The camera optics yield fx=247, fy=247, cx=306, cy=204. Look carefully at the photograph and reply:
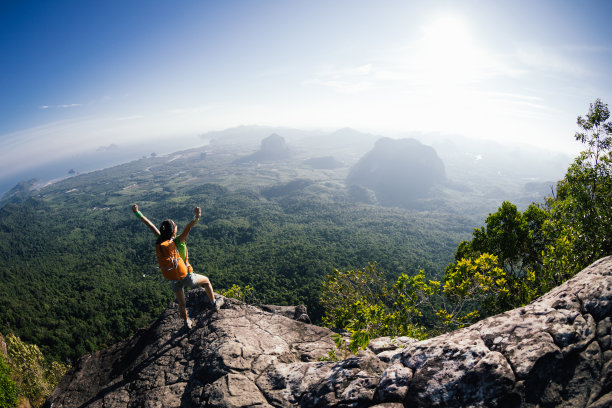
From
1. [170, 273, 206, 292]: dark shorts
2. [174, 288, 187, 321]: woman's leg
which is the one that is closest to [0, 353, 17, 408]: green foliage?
[174, 288, 187, 321]: woman's leg

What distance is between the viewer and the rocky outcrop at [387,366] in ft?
14.2

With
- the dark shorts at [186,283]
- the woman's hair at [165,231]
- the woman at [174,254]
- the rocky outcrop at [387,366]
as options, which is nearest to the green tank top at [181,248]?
the woman at [174,254]

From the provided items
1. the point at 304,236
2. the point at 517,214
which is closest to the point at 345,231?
the point at 304,236

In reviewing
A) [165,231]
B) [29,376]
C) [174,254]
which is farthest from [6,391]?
Result: [165,231]

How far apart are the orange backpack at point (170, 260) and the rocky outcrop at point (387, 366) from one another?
2.66 metres

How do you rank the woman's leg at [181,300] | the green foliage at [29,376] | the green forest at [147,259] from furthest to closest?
the green forest at [147,259] < the green foliage at [29,376] < the woman's leg at [181,300]

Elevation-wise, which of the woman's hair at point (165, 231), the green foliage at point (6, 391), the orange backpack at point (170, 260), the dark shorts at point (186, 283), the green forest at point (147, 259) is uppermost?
the woman's hair at point (165, 231)

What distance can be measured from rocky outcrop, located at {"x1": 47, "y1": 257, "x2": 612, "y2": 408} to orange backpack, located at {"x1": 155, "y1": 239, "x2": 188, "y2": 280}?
8.73 ft

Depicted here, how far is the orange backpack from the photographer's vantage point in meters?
7.57

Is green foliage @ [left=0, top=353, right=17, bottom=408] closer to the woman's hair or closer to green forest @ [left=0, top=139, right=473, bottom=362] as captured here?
green forest @ [left=0, top=139, right=473, bottom=362]

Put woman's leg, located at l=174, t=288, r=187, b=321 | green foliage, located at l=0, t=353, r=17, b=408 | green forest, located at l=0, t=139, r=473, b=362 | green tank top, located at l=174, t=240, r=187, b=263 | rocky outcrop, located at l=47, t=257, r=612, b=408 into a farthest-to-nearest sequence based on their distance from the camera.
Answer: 1. green forest, located at l=0, t=139, r=473, b=362
2. green foliage, located at l=0, t=353, r=17, b=408
3. woman's leg, located at l=174, t=288, r=187, b=321
4. green tank top, located at l=174, t=240, r=187, b=263
5. rocky outcrop, located at l=47, t=257, r=612, b=408

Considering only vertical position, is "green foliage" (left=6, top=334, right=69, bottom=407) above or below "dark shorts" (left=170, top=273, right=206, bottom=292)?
below

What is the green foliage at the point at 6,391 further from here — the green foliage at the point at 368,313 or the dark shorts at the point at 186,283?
the green foliage at the point at 368,313

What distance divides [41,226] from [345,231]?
635ft
